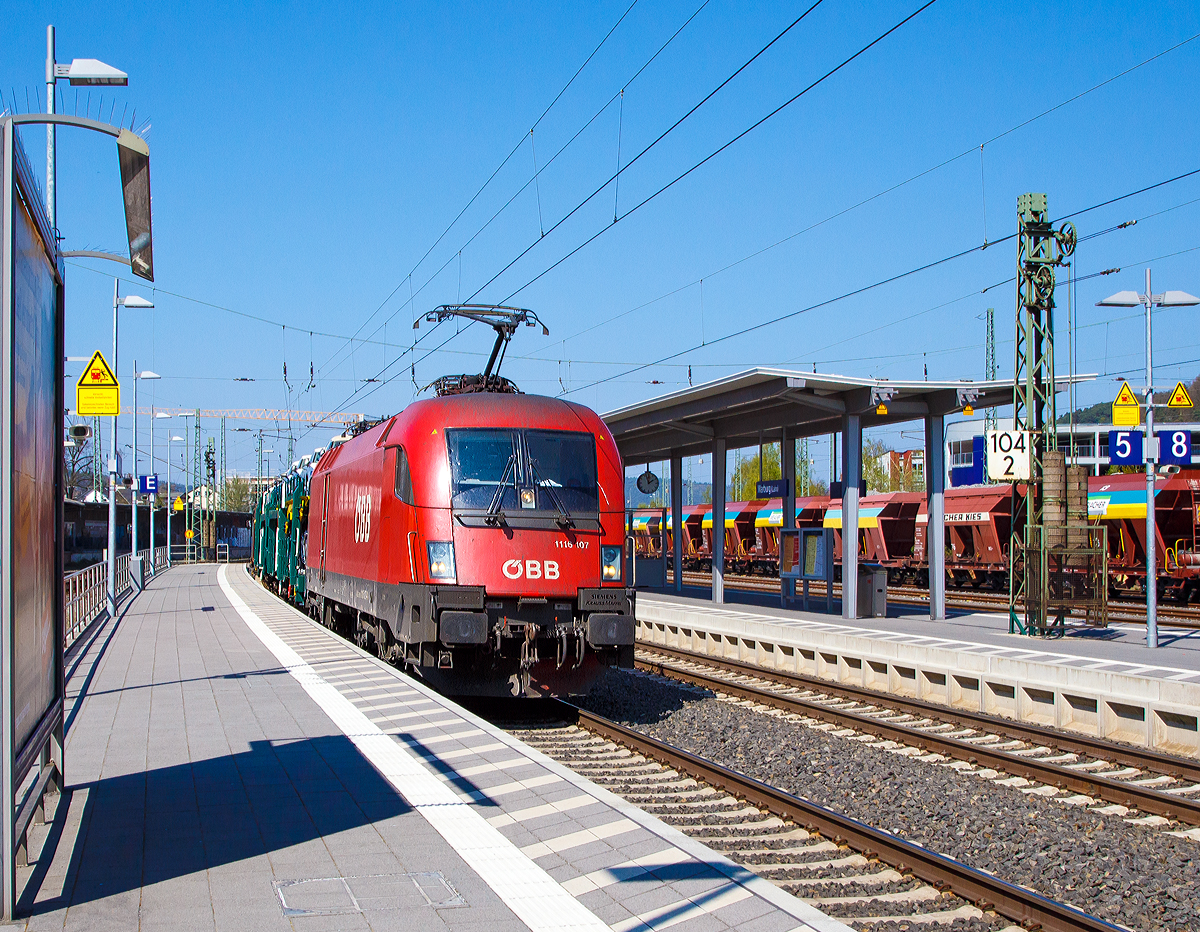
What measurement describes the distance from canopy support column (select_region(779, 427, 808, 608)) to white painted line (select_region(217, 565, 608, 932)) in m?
→ 15.1

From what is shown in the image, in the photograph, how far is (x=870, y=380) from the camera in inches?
750

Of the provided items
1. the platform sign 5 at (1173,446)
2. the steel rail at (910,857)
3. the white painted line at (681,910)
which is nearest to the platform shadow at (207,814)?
the white painted line at (681,910)

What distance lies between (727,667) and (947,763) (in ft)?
22.2

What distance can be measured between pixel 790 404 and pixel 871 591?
4.15m

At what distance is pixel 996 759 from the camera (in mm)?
9477

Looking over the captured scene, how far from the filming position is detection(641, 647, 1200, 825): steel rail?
7.89 m

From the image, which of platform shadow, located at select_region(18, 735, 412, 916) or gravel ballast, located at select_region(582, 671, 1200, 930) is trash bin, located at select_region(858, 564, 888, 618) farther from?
platform shadow, located at select_region(18, 735, 412, 916)

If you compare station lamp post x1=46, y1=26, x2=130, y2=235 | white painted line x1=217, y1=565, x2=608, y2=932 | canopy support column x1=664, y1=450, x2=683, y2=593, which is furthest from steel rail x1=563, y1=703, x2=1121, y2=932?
canopy support column x1=664, y1=450, x2=683, y2=593

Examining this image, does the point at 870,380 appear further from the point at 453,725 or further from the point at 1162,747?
the point at 453,725

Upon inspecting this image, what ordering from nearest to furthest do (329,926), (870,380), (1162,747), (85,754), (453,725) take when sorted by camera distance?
1. (329,926)
2. (85,754)
3. (453,725)
4. (1162,747)
5. (870,380)

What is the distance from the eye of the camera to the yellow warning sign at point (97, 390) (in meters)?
16.2

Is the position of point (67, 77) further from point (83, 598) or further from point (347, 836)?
point (347, 836)

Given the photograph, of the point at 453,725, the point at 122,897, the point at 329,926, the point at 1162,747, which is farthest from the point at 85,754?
the point at 1162,747

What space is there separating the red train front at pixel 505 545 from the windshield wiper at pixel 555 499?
13mm
